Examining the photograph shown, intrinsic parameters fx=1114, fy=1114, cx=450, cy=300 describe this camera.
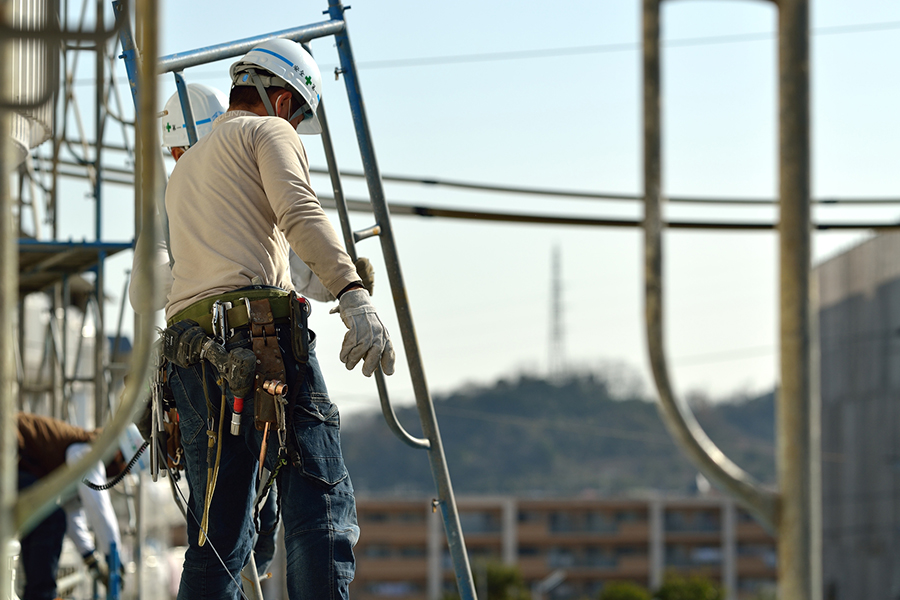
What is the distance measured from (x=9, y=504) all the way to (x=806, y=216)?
975 millimetres

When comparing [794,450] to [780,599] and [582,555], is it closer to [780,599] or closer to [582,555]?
[780,599]

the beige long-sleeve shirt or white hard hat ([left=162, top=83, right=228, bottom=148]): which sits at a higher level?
white hard hat ([left=162, top=83, right=228, bottom=148])

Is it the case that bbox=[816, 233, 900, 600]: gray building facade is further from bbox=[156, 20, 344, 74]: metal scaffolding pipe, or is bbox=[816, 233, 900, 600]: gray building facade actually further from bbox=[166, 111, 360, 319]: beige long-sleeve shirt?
bbox=[166, 111, 360, 319]: beige long-sleeve shirt

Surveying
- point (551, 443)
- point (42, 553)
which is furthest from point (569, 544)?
point (42, 553)

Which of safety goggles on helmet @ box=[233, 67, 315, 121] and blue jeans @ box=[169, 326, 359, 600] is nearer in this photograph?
blue jeans @ box=[169, 326, 359, 600]

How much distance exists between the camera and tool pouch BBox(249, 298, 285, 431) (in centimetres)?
280

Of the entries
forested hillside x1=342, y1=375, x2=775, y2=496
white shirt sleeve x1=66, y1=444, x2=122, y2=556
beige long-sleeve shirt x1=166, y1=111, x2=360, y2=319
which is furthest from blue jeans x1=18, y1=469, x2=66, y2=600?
forested hillside x1=342, y1=375, x2=775, y2=496

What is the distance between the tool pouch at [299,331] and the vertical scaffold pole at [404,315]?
1.88 ft

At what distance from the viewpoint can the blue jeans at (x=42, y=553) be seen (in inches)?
242

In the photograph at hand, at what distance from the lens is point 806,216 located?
1374 mm

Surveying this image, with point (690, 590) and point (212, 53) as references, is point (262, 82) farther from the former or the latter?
point (690, 590)

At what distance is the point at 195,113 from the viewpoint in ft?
17.2

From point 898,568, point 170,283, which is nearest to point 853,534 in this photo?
point 898,568

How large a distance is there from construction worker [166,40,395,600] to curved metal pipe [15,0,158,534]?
148 centimetres
